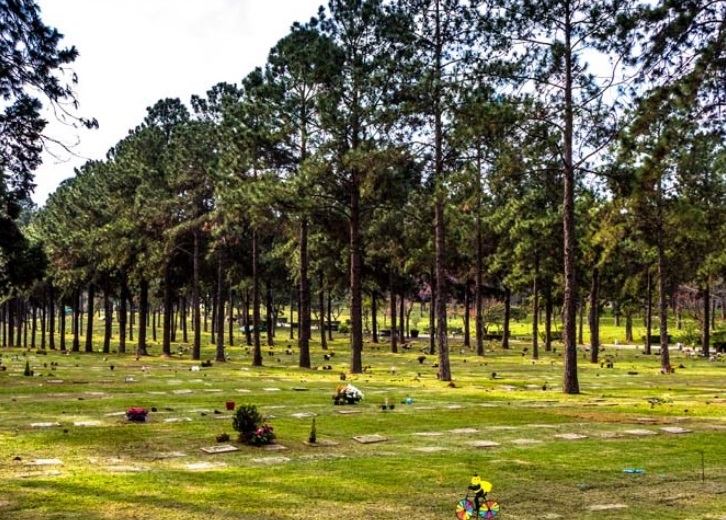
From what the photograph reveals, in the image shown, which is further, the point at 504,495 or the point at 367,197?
the point at 367,197

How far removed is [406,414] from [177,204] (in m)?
26.5

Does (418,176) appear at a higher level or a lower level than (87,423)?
higher

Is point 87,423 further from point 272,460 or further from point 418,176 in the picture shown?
point 418,176

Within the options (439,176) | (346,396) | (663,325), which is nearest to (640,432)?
(346,396)

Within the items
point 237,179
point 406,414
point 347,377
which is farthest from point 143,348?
point 406,414

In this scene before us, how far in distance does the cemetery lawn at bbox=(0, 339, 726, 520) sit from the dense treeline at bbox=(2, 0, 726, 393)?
4.87 meters

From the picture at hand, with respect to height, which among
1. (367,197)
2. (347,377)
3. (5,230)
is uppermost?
(367,197)

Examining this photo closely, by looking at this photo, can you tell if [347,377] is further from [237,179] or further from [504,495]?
[504,495]

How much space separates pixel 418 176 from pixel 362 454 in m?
20.1

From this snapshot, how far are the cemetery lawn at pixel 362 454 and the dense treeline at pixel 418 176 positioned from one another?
487 centimetres

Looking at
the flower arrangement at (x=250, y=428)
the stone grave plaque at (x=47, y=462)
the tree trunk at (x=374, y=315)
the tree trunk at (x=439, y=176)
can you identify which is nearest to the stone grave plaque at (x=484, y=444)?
the flower arrangement at (x=250, y=428)

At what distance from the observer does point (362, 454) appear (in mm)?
11227

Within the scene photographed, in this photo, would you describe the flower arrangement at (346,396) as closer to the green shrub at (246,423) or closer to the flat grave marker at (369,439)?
the flat grave marker at (369,439)

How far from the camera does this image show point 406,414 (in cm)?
1639
